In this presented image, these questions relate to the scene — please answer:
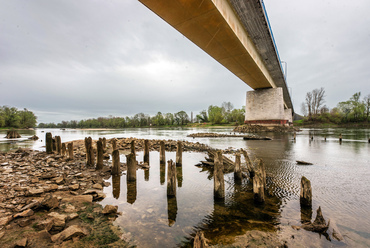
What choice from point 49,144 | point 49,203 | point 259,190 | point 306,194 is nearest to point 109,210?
point 49,203

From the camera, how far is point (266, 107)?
133ft

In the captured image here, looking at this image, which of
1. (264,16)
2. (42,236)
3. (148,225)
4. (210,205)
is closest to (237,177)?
(210,205)

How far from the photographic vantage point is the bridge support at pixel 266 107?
38875mm

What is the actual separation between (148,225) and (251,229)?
2.56m

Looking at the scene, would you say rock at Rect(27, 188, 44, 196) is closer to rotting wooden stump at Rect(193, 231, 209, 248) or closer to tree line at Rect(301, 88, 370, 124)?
rotting wooden stump at Rect(193, 231, 209, 248)

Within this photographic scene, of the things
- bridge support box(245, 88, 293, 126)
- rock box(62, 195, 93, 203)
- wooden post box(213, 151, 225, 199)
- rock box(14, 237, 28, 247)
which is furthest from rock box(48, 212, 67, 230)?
bridge support box(245, 88, 293, 126)

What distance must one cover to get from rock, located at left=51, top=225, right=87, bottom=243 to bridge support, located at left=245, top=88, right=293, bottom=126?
43.0 metres

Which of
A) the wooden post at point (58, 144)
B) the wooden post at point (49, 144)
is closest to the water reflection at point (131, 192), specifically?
the wooden post at point (58, 144)

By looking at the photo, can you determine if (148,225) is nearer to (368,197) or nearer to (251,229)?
(251,229)

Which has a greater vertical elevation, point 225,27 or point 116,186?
point 225,27

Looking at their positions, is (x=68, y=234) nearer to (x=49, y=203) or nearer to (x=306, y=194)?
(x=49, y=203)

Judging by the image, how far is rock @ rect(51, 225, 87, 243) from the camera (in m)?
3.23

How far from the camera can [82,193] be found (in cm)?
568

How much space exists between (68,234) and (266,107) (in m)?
44.1
